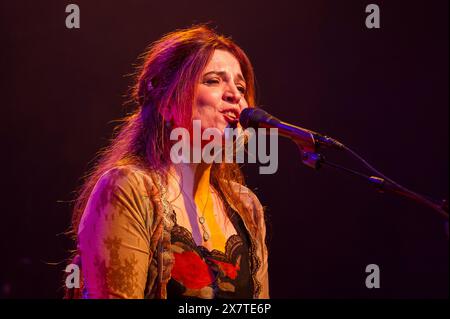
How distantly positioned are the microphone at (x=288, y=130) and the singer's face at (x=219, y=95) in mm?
202

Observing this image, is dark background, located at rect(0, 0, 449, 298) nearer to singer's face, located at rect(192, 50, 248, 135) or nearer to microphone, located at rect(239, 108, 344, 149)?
singer's face, located at rect(192, 50, 248, 135)

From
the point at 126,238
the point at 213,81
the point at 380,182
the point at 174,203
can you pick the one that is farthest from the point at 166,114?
the point at 380,182

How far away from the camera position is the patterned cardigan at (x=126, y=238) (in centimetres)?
179

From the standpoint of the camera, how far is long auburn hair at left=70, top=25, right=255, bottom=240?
2154mm

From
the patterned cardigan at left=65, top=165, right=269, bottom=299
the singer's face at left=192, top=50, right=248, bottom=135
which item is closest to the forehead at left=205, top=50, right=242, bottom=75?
the singer's face at left=192, top=50, right=248, bottom=135

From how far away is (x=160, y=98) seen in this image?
2.24 m

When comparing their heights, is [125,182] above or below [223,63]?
Result: below

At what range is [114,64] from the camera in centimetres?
402

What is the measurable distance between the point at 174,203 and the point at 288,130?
22.0 inches

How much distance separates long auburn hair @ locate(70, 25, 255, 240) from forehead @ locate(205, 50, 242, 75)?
21 millimetres

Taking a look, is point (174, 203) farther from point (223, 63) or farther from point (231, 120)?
point (223, 63)

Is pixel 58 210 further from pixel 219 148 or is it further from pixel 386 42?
pixel 386 42
